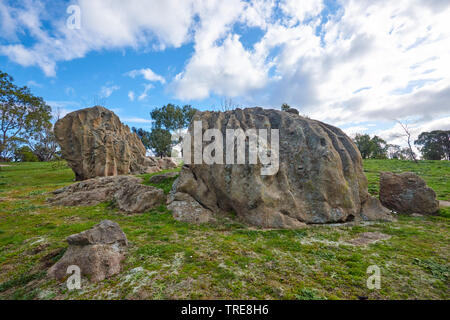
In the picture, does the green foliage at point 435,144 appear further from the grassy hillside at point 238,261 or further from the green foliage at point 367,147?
the grassy hillside at point 238,261

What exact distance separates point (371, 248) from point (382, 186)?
8131 millimetres

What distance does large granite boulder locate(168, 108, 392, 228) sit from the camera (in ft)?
35.4

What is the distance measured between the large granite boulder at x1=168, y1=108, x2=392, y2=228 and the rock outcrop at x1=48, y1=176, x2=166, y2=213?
Result: 148 cm

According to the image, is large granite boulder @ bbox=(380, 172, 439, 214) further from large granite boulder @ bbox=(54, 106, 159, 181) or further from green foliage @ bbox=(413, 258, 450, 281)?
large granite boulder @ bbox=(54, 106, 159, 181)

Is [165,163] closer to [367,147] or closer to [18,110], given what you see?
[18,110]

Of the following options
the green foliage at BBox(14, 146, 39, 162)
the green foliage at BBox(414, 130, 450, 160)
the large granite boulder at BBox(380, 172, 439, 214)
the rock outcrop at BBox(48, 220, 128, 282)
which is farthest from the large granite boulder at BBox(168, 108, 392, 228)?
the green foliage at BBox(14, 146, 39, 162)

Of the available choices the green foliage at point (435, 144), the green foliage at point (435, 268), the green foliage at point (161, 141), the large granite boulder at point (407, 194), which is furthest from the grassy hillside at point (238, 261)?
the green foliage at point (435, 144)

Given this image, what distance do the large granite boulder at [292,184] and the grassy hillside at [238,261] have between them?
1175 mm

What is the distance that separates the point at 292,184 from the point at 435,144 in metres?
73.6

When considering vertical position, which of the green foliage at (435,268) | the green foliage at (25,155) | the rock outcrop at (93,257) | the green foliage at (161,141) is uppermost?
the green foliage at (161,141)

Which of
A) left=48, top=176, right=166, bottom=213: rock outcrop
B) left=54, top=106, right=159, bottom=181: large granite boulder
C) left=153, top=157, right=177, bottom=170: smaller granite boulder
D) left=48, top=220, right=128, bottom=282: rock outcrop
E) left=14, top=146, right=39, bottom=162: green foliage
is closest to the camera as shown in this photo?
left=48, top=220, right=128, bottom=282: rock outcrop

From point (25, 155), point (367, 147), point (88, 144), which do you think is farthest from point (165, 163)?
point (367, 147)

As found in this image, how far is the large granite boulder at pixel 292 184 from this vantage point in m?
10.8

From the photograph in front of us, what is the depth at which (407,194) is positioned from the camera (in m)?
12.4
